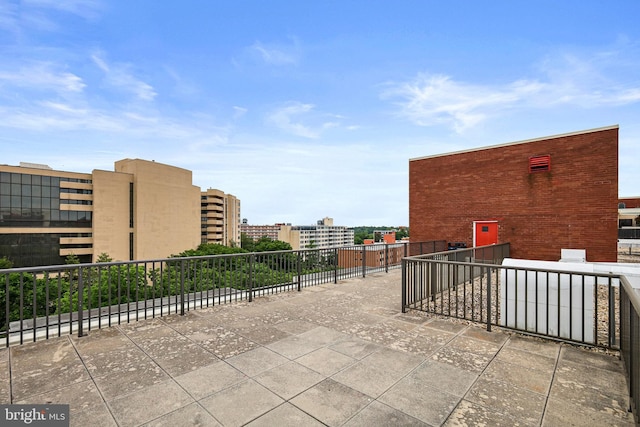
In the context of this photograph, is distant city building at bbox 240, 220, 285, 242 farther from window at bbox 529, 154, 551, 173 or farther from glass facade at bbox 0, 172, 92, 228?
window at bbox 529, 154, 551, 173

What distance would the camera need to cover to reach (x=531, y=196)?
12648 mm

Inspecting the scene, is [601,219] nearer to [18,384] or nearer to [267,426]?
[267,426]

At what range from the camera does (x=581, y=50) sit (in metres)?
8.44

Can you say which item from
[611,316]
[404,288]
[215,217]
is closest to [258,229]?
[215,217]

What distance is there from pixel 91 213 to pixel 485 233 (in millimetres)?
59836

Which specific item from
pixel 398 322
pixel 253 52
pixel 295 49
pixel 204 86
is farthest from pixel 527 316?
pixel 204 86

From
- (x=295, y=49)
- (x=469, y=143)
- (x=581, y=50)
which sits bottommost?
(x=469, y=143)

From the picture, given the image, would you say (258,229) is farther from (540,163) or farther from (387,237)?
(540,163)

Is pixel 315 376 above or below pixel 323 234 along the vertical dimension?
above

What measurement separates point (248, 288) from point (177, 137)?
24.1 metres

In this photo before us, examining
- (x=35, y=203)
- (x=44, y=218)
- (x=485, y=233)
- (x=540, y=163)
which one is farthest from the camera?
(x=44, y=218)

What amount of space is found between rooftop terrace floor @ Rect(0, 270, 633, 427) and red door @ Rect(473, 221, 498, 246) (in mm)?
10556

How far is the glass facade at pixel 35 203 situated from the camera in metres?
43.0

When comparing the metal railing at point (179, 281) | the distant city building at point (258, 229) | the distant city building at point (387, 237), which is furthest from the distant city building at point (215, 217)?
the metal railing at point (179, 281)
